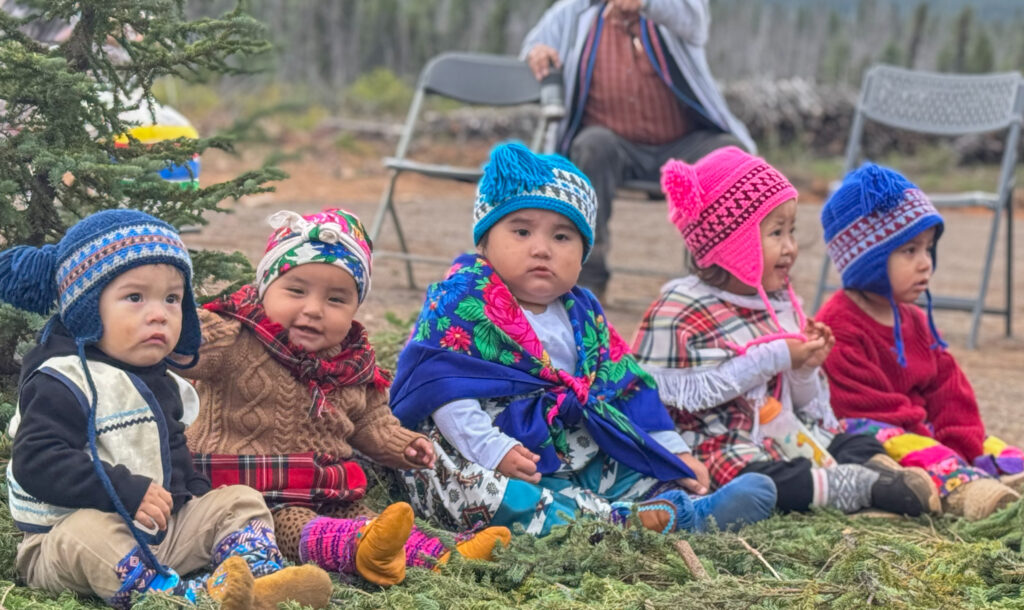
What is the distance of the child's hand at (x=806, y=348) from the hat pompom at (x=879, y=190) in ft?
2.20

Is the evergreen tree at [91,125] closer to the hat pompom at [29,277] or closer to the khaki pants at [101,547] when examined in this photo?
the hat pompom at [29,277]

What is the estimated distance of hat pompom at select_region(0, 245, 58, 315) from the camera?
2.93 m

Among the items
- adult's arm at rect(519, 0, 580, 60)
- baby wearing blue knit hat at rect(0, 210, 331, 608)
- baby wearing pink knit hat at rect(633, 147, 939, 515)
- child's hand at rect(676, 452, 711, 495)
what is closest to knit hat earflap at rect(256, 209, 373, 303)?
baby wearing blue knit hat at rect(0, 210, 331, 608)

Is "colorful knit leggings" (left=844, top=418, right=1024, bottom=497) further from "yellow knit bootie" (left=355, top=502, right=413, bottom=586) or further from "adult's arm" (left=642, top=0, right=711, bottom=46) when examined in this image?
"adult's arm" (left=642, top=0, right=711, bottom=46)

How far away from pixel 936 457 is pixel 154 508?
2.91 metres

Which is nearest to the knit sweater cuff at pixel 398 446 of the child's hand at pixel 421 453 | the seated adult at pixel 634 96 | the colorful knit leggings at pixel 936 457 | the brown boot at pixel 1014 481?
the child's hand at pixel 421 453

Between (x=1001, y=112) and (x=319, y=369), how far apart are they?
5.90 m

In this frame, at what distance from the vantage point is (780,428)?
14.5ft

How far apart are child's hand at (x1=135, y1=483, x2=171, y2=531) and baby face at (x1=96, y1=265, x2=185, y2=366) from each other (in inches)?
12.5

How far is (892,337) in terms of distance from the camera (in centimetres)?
482

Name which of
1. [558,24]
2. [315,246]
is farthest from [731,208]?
[558,24]

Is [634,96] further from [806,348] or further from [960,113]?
[806,348]

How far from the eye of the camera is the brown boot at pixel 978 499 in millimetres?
4176

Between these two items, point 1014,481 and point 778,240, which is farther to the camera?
point 1014,481
